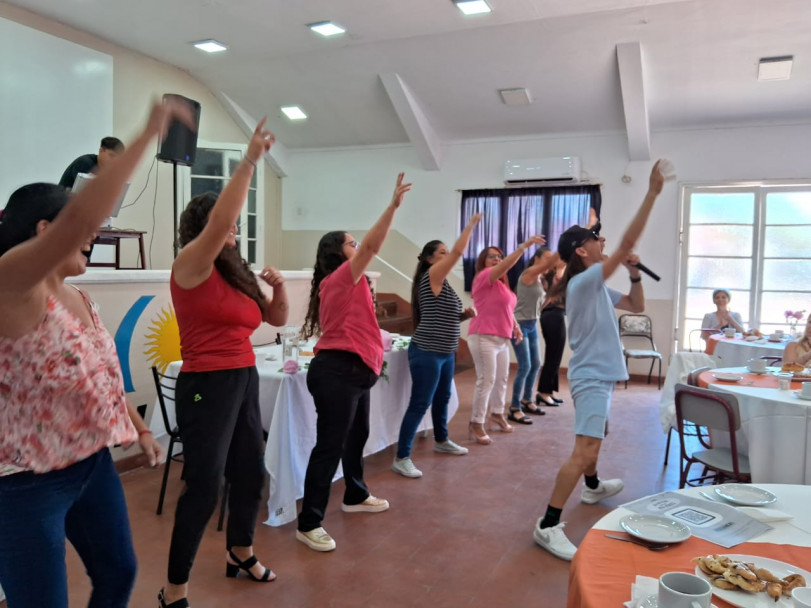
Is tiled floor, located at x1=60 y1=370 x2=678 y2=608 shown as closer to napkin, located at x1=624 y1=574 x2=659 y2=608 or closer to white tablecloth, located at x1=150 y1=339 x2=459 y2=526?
white tablecloth, located at x1=150 y1=339 x2=459 y2=526

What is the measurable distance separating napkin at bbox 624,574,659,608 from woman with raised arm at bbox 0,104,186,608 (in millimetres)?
1160

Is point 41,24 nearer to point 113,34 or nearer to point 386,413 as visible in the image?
point 113,34

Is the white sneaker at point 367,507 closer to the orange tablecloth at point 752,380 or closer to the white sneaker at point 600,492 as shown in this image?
the white sneaker at point 600,492

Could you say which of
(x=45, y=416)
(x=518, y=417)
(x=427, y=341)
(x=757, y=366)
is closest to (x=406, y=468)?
(x=427, y=341)

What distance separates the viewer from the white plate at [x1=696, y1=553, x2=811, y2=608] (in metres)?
1.06

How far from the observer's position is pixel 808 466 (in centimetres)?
269

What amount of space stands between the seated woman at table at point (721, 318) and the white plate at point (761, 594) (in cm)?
600

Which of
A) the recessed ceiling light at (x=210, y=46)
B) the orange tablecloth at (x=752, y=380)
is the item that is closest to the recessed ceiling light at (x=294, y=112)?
the recessed ceiling light at (x=210, y=46)

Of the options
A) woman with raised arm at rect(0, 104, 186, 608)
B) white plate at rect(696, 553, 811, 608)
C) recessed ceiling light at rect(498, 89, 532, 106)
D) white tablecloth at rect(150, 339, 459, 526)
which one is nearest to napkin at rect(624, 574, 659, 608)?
white plate at rect(696, 553, 811, 608)

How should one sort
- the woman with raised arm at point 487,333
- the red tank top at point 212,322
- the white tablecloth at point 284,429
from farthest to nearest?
the woman with raised arm at point 487,333 → the white tablecloth at point 284,429 → the red tank top at point 212,322

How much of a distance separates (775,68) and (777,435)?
4656 millimetres

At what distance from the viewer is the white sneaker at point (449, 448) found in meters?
4.32

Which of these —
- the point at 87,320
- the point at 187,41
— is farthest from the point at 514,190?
the point at 87,320

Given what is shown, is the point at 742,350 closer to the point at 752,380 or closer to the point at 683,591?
the point at 752,380
